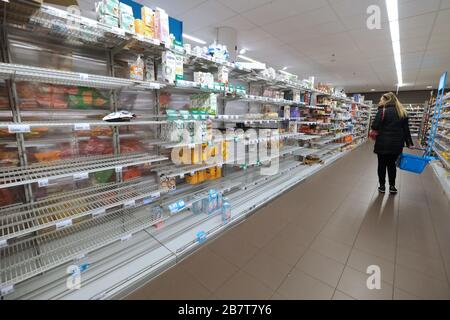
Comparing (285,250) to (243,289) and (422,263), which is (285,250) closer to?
(243,289)

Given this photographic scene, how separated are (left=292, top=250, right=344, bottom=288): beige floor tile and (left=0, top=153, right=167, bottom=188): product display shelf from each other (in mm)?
1739

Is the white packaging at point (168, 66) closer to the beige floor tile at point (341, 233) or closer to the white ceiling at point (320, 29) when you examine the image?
the white ceiling at point (320, 29)

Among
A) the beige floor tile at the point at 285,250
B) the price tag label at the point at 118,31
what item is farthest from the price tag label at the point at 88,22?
the beige floor tile at the point at 285,250

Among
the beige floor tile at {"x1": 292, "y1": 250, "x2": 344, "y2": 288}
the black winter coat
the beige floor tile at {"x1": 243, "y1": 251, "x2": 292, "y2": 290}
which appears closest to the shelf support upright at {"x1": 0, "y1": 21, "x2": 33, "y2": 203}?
the beige floor tile at {"x1": 243, "y1": 251, "x2": 292, "y2": 290}

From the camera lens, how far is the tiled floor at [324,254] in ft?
5.29

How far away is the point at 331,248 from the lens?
2141 millimetres

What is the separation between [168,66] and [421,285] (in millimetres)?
2874

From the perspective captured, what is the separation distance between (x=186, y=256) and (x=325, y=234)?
1.60 m

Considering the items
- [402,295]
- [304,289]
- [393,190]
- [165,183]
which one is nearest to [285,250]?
[304,289]

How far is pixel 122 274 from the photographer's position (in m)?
1.68

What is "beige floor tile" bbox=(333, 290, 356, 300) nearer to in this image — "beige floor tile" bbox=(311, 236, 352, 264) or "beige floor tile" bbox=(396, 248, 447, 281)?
"beige floor tile" bbox=(311, 236, 352, 264)

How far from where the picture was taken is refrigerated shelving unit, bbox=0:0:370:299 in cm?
144
